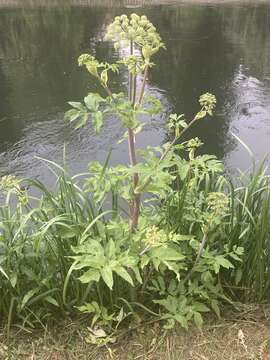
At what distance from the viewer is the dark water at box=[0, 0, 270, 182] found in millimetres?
4359

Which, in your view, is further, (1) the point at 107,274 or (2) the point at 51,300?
(2) the point at 51,300

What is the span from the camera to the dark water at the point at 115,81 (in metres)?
4.36

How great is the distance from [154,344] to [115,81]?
188 inches

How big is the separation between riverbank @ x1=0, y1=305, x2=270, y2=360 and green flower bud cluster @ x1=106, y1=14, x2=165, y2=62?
1052 millimetres

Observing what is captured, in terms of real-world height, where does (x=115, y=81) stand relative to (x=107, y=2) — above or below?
below

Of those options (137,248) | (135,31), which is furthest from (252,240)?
(135,31)

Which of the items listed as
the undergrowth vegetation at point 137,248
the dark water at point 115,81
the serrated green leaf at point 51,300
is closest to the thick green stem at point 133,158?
the undergrowth vegetation at point 137,248

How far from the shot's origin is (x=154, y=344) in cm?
168

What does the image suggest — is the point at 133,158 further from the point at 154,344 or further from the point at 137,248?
the point at 154,344

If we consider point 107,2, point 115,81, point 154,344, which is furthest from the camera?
point 107,2

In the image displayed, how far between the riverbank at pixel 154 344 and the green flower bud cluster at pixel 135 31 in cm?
105

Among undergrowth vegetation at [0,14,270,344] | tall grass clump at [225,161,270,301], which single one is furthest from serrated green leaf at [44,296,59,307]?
tall grass clump at [225,161,270,301]

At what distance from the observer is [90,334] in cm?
170

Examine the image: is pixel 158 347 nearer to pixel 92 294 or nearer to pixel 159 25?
pixel 92 294
